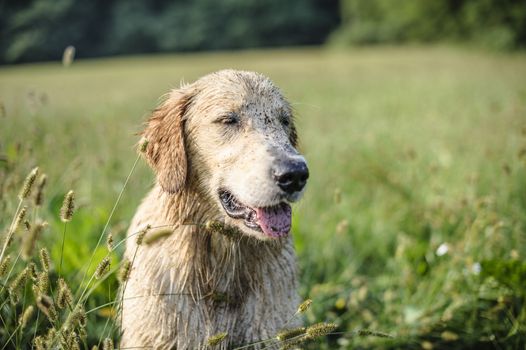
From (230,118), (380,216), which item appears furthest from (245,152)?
(380,216)

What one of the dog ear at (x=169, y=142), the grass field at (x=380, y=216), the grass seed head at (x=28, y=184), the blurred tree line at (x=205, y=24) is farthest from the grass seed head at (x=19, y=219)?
the blurred tree line at (x=205, y=24)

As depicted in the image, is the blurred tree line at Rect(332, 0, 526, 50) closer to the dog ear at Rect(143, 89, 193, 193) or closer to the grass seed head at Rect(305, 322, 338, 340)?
the dog ear at Rect(143, 89, 193, 193)

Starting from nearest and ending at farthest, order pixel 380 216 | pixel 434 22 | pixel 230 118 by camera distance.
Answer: pixel 230 118
pixel 380 216
pixel 434 22

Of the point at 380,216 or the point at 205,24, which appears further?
the point at 205,24

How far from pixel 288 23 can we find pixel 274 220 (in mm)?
44516

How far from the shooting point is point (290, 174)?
2.34m

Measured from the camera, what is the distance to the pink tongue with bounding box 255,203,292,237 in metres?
2.50

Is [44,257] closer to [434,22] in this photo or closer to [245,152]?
[245,152]

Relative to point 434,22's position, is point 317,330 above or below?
below

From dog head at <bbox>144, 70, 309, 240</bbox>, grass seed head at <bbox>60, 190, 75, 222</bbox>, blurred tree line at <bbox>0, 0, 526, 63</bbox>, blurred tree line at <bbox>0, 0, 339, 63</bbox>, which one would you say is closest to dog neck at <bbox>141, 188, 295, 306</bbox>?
dog head at <bbox>144, 70, 309, 240</bbox>

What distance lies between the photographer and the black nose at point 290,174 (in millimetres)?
2340

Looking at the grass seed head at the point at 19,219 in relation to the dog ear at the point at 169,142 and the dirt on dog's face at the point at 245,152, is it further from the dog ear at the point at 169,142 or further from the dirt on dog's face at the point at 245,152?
the dirt on dog's face at the point at 245,152

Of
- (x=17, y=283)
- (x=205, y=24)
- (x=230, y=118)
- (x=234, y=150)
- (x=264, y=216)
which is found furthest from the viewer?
(x=205, y=24)

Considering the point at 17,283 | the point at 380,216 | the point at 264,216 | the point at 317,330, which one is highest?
the point at 264,216
